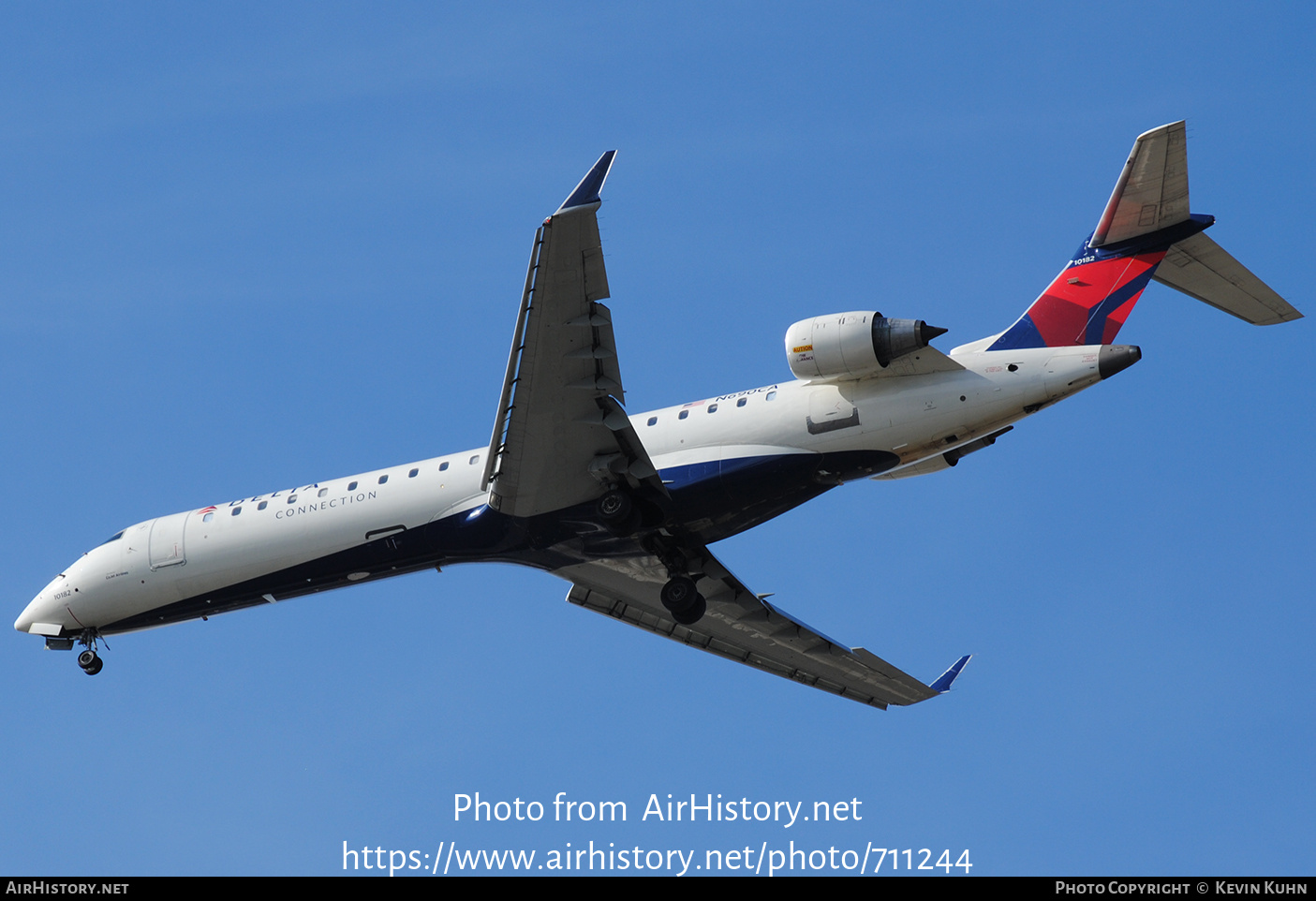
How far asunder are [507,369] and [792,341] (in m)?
4.79

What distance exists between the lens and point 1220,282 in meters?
26.0

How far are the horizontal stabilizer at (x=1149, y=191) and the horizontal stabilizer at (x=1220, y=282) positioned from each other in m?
0.61

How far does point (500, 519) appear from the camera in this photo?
2689 centimetres

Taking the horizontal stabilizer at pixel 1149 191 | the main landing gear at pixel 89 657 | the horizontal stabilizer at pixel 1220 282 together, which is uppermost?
the horizontal stabilizer at pixel 1149 191

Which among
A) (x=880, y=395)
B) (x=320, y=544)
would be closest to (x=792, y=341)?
(x=880, y=395)

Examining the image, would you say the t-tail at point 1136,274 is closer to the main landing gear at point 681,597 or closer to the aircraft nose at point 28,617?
the main landing gear at point 681,597

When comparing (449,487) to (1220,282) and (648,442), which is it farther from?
(1220,282)

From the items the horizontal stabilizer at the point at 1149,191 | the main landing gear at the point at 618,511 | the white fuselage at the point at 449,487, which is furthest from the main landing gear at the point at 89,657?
the horizontal stabilizer at the point at 1149,191

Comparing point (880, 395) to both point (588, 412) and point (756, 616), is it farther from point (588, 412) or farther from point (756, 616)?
point (756, 616)

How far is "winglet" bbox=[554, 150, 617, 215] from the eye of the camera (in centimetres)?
2122

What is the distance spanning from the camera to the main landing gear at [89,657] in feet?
101

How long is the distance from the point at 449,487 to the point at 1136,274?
12.9 m

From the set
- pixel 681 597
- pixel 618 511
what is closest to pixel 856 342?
pixel 618 511

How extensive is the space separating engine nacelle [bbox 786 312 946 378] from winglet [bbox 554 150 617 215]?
5.18m
